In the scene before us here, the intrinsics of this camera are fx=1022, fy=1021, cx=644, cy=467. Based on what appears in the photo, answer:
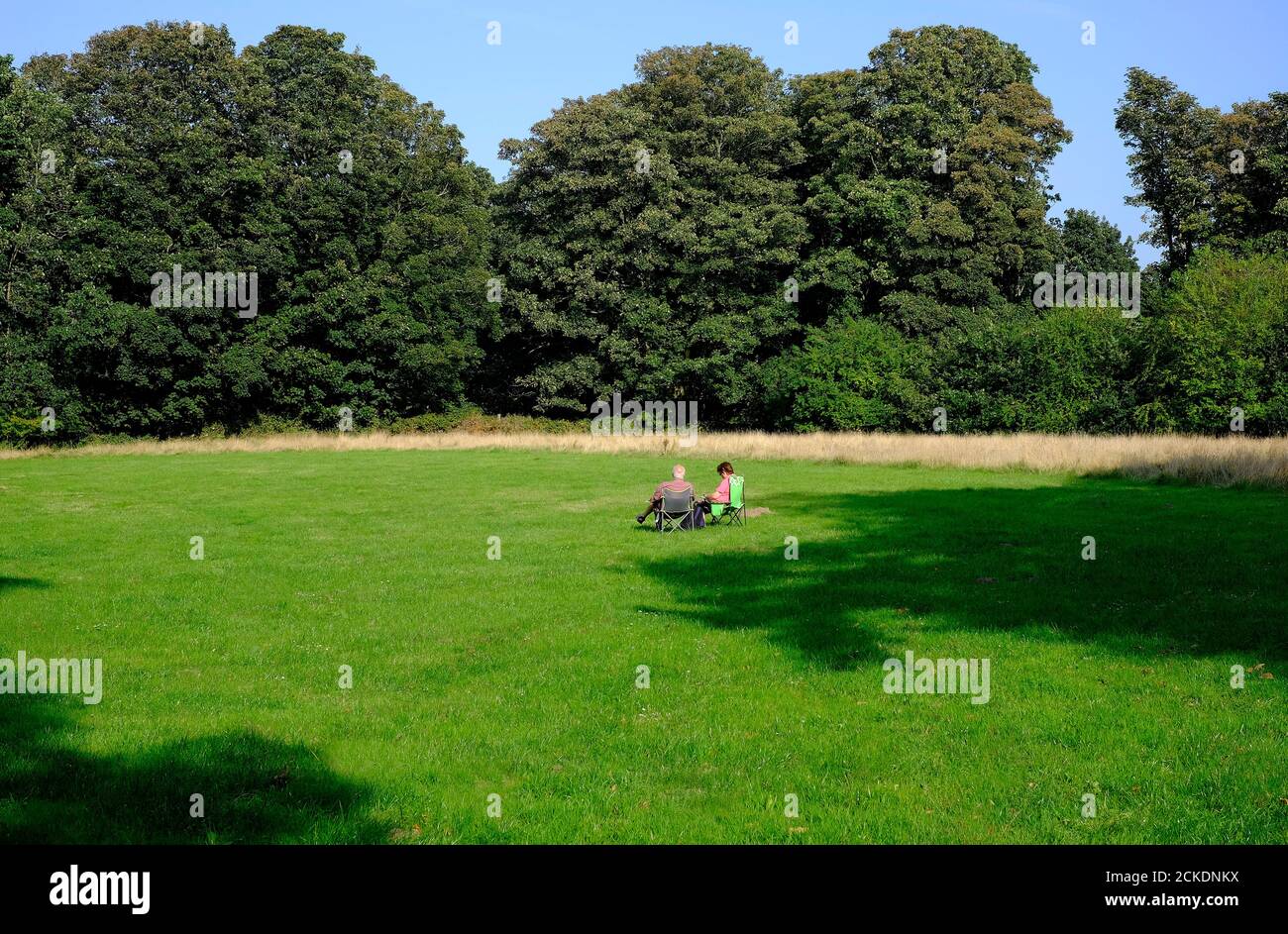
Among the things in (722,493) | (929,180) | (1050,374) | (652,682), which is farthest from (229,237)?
(652,682)

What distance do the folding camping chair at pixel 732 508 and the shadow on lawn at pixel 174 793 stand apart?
1326cm

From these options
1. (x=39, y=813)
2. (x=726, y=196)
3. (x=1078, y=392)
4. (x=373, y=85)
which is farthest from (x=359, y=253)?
(x=39, y=813)

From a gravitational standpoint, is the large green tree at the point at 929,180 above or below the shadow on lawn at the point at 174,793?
above

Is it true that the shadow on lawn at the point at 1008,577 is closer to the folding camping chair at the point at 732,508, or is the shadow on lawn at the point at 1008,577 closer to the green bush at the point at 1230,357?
the folding camping chair at the point at 732,508

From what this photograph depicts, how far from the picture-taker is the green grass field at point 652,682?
21.0ft

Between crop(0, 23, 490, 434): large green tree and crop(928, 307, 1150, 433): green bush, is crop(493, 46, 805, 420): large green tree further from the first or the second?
crop(928, 307, 1150, 433): green bush

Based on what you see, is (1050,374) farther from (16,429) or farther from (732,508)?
(16,429)

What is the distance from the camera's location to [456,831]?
615 cm

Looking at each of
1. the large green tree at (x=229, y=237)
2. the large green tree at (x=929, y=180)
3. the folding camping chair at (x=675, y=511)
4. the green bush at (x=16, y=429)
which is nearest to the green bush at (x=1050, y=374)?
the large green tree at (x=929, y=180)

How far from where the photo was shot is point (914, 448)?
116 ft

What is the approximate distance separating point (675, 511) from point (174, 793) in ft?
42.5

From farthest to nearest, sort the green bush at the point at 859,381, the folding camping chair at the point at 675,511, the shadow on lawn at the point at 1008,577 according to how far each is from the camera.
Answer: the green bush at the point at 859,381, the folding camping chair at the point at 675,511, the shadow on lawn at the point at 1008,577

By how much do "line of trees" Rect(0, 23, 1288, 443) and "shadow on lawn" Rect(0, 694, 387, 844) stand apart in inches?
1733

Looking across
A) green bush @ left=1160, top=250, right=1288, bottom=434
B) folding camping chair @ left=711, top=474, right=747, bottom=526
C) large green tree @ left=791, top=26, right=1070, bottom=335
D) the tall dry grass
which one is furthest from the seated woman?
large green tree @ left=791, top=26, right=1070, bottom=335
